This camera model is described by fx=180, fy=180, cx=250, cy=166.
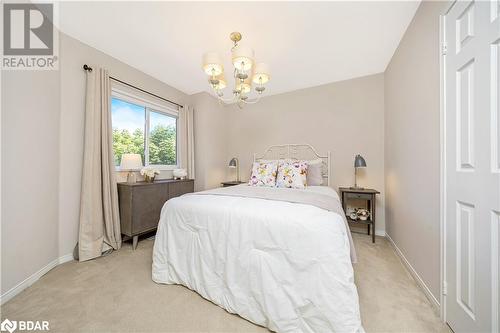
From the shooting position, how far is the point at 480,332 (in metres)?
0.93

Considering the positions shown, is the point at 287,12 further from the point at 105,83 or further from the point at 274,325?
the point at 274,325

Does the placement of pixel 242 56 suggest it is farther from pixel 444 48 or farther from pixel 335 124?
pixel 335 124

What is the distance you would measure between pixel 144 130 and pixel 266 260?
2826mm

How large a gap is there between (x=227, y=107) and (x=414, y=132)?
11.0 feet

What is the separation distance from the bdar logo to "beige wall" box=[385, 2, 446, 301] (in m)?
2.92

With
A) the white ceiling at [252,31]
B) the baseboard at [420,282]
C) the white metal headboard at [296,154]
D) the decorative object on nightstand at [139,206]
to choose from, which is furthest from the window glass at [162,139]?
the baseboard at [420,282]

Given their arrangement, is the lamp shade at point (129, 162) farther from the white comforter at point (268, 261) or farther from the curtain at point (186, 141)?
the white comforter at point (268, 261)

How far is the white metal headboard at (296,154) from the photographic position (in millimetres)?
3115

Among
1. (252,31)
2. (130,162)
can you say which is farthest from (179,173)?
(252,31)

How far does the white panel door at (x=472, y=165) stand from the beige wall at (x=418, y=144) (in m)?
0.16

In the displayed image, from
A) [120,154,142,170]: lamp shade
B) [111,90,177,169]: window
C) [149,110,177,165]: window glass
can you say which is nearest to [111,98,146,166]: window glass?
[111,90,177,169]: window

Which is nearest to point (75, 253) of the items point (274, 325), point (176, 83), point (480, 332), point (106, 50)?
point (274, 325)

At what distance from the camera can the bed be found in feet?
3.43

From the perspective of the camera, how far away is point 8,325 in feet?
3.91
